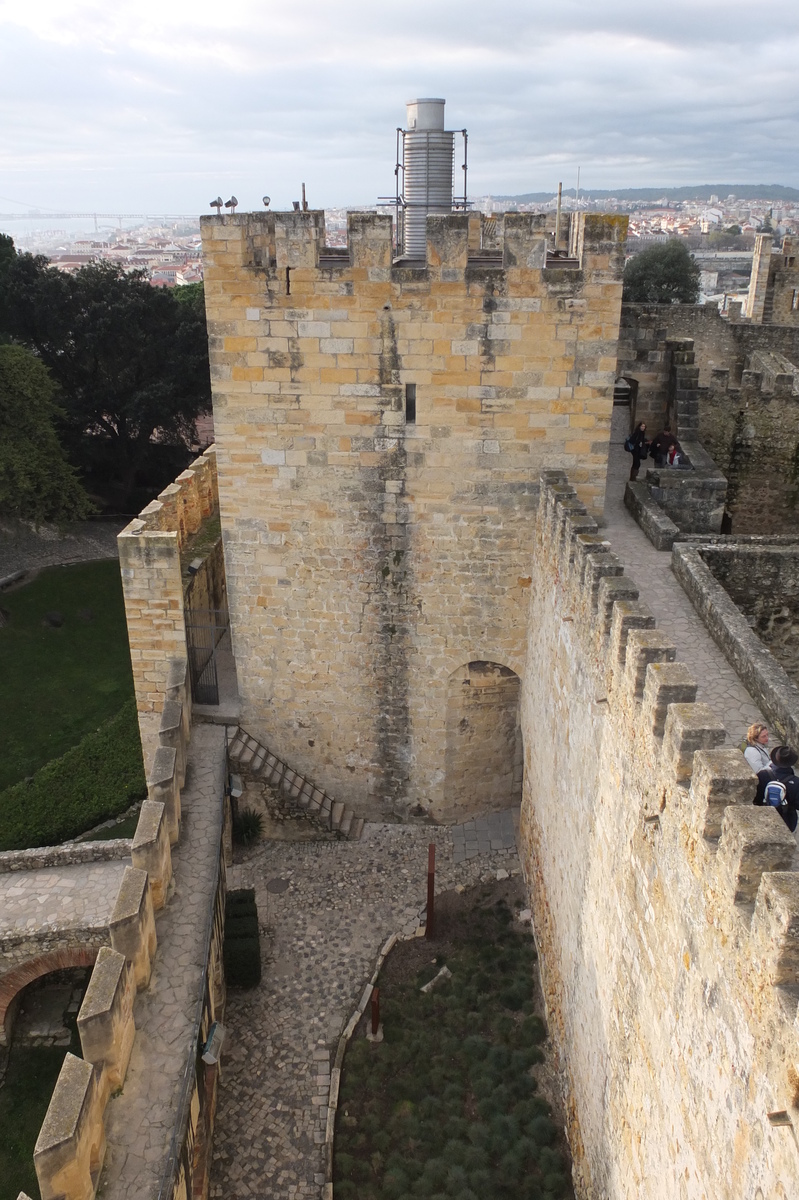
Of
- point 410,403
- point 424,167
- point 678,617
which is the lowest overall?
point 678,617

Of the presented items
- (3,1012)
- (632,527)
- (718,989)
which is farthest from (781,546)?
(3,1012)

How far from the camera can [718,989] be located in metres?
4.85

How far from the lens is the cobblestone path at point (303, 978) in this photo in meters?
9.12

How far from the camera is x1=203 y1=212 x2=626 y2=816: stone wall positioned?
10828mm

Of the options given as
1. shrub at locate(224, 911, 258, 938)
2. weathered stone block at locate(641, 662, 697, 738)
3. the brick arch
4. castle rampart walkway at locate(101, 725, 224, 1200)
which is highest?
weathered stone block at locate(641, 662, 697, 738)

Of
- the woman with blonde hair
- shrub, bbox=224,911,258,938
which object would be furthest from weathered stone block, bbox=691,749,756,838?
shrub, bbox=224,911,258,938

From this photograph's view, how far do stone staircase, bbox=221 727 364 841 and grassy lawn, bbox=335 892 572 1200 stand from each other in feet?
7.65

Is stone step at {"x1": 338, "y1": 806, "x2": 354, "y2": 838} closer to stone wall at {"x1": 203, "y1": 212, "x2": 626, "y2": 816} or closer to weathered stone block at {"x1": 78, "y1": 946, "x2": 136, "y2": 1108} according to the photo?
stone wall at {"x1": 203, "y1": 212, "x2": 626, "y2": 816}

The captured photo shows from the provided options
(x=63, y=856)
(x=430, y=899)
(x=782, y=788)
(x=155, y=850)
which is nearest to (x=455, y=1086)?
(x=430, y=899)

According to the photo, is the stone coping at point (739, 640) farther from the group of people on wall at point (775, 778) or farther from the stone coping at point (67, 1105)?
the stone coping at point (67, 1105)

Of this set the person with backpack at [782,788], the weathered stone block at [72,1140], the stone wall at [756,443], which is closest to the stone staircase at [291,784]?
the weathered stone block at [72,1140]

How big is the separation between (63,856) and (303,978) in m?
3.74

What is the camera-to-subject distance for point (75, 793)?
16.0 metres

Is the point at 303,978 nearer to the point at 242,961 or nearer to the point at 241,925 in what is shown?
the point at 242,961
